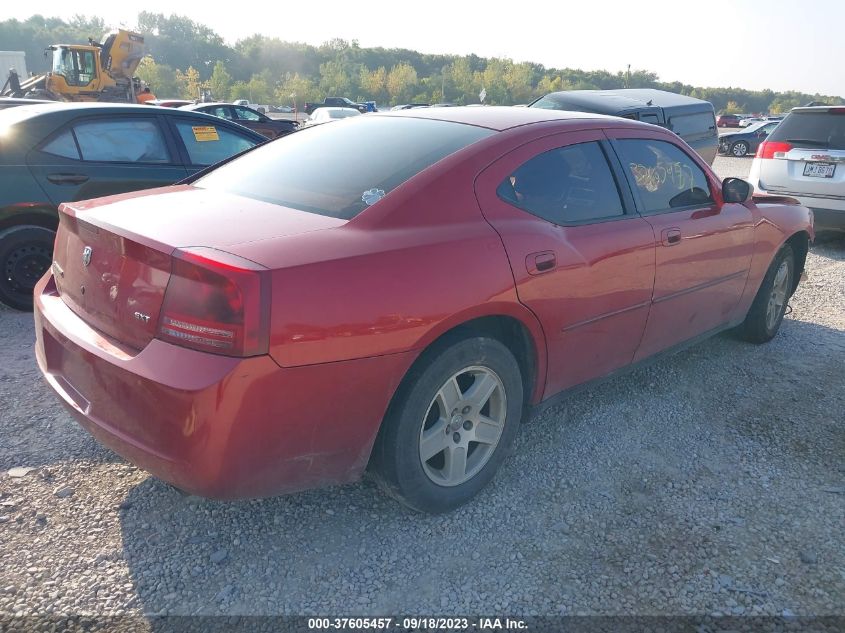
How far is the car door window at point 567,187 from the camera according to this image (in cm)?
281

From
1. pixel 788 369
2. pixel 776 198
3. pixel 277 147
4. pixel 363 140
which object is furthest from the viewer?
pixel 776 198

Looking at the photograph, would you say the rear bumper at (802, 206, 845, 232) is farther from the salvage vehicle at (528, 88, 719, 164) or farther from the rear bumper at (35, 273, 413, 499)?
the rear bumper at (35, 273, 413, 499)

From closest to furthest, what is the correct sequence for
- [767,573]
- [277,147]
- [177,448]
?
1. [177,448]
2. [767,573]
3. [277,147]

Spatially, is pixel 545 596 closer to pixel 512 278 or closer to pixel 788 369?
pixel 512 278

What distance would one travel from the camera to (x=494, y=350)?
262 cm

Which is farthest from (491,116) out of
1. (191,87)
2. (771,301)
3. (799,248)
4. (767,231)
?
(191,87)

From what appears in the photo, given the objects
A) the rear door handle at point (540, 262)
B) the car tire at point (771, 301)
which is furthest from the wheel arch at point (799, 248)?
the rear door handle at point (540, 262)

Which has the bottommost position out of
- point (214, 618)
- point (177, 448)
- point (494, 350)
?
point (214, 618)

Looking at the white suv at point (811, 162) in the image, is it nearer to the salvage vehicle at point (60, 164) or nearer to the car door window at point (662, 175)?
the car door window at point (662, 175)

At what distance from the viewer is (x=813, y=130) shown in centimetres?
761

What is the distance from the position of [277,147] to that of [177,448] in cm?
187

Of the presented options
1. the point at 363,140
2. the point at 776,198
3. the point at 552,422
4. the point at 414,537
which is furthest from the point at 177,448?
the point at 776,198

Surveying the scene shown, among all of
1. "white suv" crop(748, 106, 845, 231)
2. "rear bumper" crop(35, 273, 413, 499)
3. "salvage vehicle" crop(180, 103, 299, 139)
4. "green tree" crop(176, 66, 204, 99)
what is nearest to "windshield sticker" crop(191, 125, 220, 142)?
"rear bumper" crop(35, 273, 413, 499)

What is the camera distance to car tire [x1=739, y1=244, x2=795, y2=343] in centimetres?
450
